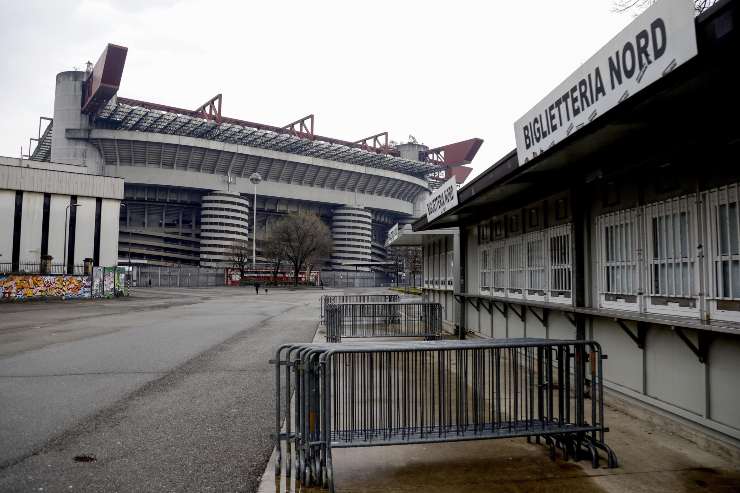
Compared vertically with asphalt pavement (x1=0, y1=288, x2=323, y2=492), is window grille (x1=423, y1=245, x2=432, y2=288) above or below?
above

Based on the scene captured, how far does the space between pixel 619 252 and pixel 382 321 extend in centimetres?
1100

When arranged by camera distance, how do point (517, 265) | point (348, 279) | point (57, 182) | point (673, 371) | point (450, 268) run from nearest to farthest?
point (673, 371) → point (517, 265) → point (450, 268) → point (57, 182) → point (348, 279)

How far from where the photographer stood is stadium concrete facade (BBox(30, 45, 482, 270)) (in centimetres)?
7725

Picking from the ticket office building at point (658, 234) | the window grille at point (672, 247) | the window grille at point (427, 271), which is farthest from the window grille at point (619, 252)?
the window grille at point (427, 271)

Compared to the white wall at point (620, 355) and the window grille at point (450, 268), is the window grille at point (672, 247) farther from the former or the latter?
the window grille at point (450, 268)

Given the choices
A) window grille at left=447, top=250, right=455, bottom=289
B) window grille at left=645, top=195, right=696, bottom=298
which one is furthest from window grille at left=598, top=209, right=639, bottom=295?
window grille at left=447, top=250, right=455, bottom=289

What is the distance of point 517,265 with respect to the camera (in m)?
11.0

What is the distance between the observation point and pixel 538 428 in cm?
502

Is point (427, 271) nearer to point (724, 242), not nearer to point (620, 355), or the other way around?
point (620, 355)

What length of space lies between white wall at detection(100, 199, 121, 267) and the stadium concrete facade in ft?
80.9

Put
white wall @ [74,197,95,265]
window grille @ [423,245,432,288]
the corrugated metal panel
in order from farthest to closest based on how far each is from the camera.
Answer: white wall @ [74,197,95,265] → the corrugated metal panel → window grille @ [423,245,432,288]

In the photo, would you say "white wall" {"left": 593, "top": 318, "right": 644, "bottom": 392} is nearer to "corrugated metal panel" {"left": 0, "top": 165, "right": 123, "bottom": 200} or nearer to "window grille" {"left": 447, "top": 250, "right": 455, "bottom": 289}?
"window grille" {"left": 447, "top": 250, "right": 455, "bottom": 289}

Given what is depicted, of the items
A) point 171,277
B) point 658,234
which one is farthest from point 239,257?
point 658,234

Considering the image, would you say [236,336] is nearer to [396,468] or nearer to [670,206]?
[396,468]
